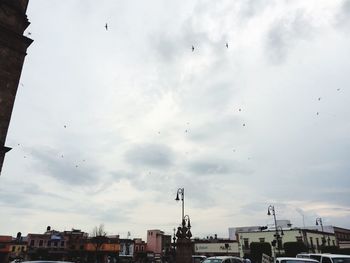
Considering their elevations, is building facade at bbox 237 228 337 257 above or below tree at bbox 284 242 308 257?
above

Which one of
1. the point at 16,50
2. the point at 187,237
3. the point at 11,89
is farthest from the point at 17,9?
the point at 187,237

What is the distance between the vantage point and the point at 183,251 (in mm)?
24172

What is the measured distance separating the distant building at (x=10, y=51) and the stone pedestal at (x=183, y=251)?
53.5 feet

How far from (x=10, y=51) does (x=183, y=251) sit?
18497 mm

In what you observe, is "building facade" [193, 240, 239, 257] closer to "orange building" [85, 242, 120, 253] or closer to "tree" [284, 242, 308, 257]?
"orange building" [85, 242, 120, 253]

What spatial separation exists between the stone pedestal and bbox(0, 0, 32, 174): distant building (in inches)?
642

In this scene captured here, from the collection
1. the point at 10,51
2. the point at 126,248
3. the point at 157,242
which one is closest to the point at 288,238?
the point at 157,242

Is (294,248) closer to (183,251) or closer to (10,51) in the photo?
(183,251)

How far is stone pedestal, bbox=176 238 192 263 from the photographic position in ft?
78.3

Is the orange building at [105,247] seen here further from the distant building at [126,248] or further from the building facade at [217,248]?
the building facade at [217,248]

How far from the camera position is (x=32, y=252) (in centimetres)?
6594

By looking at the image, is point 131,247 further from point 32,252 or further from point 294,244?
point 294,244

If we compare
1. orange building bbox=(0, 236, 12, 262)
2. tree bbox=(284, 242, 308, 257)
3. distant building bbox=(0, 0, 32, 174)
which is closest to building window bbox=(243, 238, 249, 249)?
tree bbox=(284, 242, 308, 257)

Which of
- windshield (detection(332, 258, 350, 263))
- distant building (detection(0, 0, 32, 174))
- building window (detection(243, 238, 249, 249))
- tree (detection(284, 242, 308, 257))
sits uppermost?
distant building (detection(0, 0, 32, 174))
